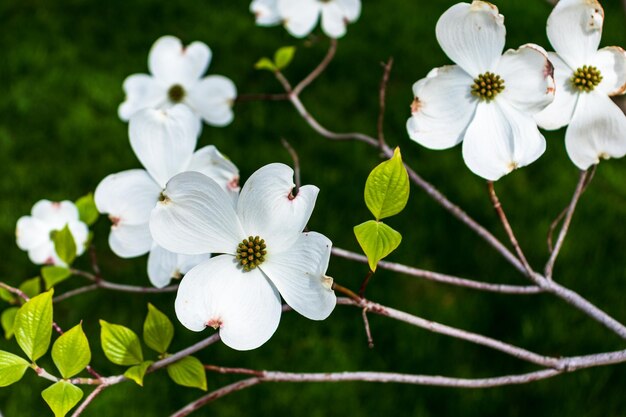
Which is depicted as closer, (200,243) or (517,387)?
(200,243)

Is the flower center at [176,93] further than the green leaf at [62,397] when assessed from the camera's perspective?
Yes

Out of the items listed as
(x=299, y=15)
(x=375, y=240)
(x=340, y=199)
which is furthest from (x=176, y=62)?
(x=340, y=199)

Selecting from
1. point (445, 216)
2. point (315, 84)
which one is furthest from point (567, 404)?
point (315, 84)

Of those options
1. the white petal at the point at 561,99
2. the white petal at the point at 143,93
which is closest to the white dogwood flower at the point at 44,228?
the white petal at the point at 143,93

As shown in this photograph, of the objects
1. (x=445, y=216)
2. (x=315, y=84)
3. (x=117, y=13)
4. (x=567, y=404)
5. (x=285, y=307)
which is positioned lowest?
(x=285, y=307)

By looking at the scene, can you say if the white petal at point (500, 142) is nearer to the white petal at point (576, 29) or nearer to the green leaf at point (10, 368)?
the white petal at point (576, 29)

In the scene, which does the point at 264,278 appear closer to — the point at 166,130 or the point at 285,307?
the point at 285,307

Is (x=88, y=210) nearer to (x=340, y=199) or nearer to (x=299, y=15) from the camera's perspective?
(x=299, y=15)
